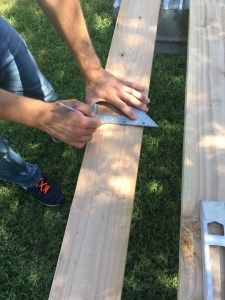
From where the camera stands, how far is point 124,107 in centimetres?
183

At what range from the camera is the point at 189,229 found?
4.63ft

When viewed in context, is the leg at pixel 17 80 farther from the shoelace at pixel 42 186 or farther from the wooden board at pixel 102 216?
the wooden board at pixel 102 216

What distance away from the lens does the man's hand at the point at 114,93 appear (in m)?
1.84

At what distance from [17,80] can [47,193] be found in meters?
0.87

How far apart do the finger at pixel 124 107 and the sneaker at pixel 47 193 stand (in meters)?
1.18

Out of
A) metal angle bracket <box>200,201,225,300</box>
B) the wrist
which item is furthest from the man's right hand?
metal angle bracket <box>200,201,225,300</box>

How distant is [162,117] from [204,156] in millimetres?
1754

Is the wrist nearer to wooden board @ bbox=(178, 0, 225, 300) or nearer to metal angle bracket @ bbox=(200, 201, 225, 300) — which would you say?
wooden board @ bbox=(178, 0, 225, 300)

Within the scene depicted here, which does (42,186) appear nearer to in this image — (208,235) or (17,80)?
(17,80)

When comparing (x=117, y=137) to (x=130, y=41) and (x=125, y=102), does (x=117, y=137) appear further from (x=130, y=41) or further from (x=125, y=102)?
(x=130, y=41)

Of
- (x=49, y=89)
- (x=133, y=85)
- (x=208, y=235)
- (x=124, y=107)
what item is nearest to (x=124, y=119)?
(x=124, y=107)

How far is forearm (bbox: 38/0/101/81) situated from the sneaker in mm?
1129

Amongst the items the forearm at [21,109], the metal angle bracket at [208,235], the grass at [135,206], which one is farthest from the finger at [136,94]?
the grass at [135,206]

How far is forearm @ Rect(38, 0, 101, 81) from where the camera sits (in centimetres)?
180
